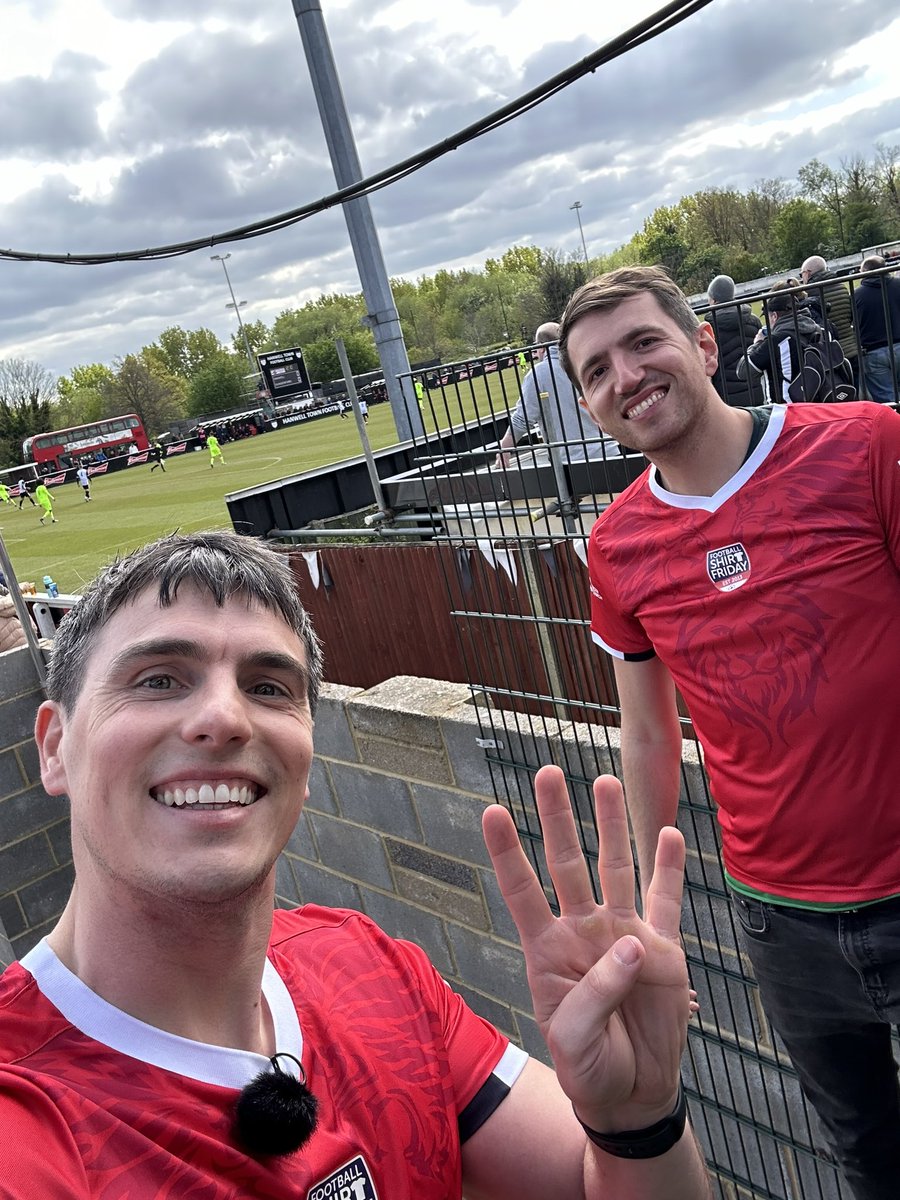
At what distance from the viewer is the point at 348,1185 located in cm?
146

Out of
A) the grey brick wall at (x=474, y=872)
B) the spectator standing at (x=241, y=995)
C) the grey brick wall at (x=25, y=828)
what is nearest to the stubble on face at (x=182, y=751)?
the spectator standing at (x=241, y=995)

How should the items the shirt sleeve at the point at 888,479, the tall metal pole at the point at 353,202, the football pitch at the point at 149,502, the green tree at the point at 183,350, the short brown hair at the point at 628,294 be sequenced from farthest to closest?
the green tree at the point at 183,350 → the football pitch at the point at 149,502 → the tall metal pole at the point at 353,202 → the short brown hair at the point at 628,294 → the shirt sleeve at the point at 888,479

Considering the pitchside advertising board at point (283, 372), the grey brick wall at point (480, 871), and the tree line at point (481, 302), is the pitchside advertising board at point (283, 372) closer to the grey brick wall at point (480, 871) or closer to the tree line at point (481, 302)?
the tree line at point (481, 302)

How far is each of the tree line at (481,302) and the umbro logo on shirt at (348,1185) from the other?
3.81m

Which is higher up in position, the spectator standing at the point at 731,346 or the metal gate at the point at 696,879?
the spectator standing at the point at 731,346

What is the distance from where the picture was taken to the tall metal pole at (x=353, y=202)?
408 inches

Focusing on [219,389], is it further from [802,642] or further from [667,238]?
[802,642]

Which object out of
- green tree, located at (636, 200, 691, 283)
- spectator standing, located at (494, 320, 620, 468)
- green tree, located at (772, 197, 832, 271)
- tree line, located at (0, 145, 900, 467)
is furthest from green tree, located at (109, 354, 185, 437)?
spectator standing, located at (494, 320, 620, 468)

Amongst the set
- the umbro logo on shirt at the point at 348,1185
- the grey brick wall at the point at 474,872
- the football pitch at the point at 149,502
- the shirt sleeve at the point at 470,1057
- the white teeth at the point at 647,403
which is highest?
the white teeth at the point at 647,403

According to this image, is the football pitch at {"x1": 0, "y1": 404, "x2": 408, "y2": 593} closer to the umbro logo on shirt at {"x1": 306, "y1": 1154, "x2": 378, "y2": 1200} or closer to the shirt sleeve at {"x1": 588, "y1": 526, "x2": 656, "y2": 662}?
the shirt sleeve at {"x1": 588, "y1": 526, "x2": 656, "y2": 662}

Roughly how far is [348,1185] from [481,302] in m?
→ 81.4

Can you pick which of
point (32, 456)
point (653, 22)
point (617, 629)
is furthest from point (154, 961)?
point (32, 456)

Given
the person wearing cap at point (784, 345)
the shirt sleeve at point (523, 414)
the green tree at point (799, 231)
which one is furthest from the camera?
the green tree at point (799, 231)

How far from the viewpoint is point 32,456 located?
55750 mm
